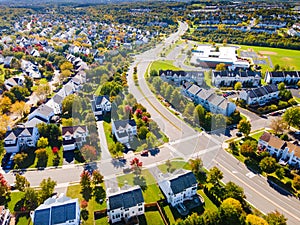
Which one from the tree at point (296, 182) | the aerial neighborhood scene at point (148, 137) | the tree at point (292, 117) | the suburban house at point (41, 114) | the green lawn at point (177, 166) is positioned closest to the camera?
Answer: the aerial neighborhood scene at point (148, 137)

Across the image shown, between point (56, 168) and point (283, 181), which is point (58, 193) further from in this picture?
point (283, 181)

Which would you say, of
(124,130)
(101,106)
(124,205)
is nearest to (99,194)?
(124,205)

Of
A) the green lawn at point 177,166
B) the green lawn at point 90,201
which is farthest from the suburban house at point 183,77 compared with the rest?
the green lawn at point 90,201

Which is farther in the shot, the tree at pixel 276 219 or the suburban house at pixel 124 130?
the suburban house at pixel 124 130

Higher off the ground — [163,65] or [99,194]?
[163,65]

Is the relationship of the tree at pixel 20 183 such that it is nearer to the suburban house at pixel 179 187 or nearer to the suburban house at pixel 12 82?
the suburban house at pixel 179 187

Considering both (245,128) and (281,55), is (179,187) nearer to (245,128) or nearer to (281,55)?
(245,128)
